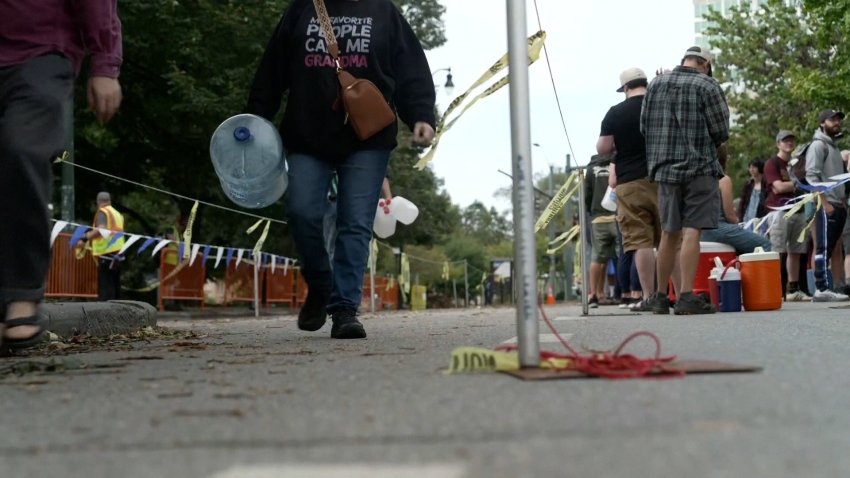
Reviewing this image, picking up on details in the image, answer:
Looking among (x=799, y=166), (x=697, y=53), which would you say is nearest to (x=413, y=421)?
(x=697, y=53)

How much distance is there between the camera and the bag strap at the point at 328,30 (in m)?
6.03

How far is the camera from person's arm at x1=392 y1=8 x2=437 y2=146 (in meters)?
6.20

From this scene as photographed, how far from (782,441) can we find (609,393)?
77cm

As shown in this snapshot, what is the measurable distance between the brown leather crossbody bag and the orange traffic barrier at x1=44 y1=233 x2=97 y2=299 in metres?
9.23

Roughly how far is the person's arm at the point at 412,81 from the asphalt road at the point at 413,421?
2.16 meters

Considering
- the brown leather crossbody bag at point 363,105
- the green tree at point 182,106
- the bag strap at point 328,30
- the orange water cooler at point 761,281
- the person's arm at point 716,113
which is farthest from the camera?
the green tree at point 182,106

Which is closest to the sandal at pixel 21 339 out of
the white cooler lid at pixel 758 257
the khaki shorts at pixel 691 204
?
the khaki shorts at pixel 691 204

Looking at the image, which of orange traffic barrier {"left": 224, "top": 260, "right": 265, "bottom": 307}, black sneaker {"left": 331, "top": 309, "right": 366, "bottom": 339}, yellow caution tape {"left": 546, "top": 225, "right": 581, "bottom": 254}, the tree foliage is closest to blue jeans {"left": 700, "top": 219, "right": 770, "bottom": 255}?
yellow caution tape {"left": 546, "top": 225, "right": 581, "bottom": 254}

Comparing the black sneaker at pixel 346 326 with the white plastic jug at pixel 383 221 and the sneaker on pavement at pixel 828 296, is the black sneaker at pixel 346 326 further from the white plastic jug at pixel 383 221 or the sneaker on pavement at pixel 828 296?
the white plastic jug at pixel 383 221

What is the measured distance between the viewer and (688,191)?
27.8 feet

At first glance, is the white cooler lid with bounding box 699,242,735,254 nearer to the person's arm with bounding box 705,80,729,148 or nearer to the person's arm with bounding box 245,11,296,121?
the person's arm with bounding box 705,80,729,148

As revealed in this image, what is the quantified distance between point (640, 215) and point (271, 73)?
14.3ft

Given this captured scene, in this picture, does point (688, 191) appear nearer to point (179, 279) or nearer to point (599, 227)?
point (599, 227)

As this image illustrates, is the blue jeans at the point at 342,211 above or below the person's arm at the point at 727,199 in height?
below
